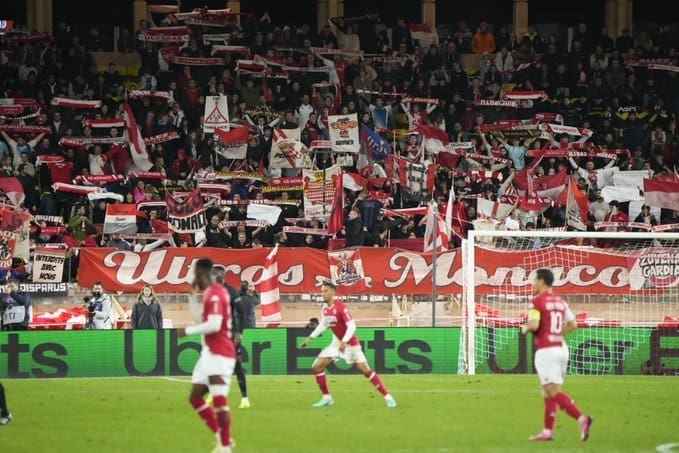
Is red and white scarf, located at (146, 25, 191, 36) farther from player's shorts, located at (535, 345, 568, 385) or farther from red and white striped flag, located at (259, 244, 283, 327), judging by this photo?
player's shorts, located at (535, 345, 568, 385)

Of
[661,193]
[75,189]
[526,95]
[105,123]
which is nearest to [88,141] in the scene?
[105,123]

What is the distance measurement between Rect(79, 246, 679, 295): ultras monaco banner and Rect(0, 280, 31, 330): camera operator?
2592 millimetres

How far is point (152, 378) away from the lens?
2259 cm

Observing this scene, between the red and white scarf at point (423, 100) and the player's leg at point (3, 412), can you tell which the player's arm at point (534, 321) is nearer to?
the player's leg at point (3, 412)

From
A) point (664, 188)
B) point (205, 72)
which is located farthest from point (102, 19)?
point (664, 188)

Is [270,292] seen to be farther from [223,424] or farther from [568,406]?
[223,424]

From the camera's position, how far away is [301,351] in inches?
942

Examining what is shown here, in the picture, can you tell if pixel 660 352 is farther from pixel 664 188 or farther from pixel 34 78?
pixel 34 78

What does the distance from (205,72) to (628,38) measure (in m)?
12.0

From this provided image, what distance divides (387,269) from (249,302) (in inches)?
171

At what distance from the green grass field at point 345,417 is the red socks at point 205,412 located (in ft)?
3.05

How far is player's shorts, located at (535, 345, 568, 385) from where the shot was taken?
1371 cm

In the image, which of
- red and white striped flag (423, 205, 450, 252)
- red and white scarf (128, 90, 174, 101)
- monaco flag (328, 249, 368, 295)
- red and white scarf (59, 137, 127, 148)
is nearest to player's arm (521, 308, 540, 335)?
monaco flag (328, 249, 368, 295)

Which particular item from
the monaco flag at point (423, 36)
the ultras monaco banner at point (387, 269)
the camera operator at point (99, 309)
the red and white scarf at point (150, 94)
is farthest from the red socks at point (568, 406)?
the monaco flag at point (423, 36)
